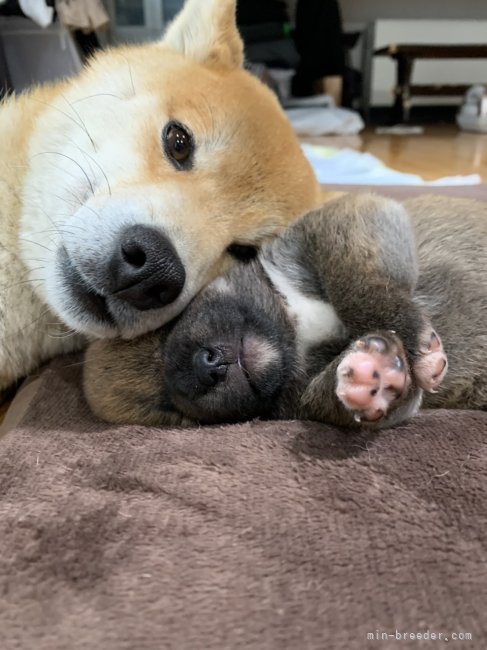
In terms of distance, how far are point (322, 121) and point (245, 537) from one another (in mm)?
6180

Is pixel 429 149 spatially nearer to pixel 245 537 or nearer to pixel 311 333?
pixel 311 333

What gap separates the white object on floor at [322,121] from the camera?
6391mm

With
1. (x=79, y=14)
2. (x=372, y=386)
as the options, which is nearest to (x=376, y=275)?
(x=372, y=386)

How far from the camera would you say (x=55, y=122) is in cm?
152

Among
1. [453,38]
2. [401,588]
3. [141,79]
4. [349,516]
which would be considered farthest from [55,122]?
[453,38]

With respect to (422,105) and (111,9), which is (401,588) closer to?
(111,9)

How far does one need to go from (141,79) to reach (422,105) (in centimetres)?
876

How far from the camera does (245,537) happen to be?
0.91m

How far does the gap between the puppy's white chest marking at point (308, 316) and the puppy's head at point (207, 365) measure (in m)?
0.02

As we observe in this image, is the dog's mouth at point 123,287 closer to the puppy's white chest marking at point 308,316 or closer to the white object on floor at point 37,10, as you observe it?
the puppy's white chest marking at point 308,316

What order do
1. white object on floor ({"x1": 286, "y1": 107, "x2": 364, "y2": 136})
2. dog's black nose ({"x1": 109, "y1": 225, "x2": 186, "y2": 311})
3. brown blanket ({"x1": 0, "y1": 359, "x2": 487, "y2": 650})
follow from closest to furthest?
brown blanket ({"x1": 0, "y1": 359, "x2": 487, "y2": 650}) → dog's black nose ({"x1": 109, "y1": 225, "x2": 186, "y2": 311}) → white object on floor ({"x1": 286, "y1": 107, "x2": 364, "y2": 136})

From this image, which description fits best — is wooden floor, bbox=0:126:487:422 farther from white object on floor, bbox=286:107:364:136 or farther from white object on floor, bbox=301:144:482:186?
white object on floor, bbox=301:144:482:186

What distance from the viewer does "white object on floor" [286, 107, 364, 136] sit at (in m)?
6.39

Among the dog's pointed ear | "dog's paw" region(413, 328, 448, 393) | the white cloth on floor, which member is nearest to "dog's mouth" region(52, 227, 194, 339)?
"dog's paw" region(413, 328, 448, 393)
